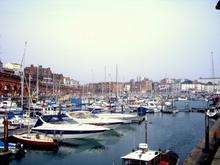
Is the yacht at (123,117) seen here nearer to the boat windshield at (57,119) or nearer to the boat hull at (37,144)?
the boat windshield at (57,119)

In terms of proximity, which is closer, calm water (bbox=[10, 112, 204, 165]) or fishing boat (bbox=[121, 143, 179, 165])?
fishing boat (bbox=[121, 143, 179, 165])

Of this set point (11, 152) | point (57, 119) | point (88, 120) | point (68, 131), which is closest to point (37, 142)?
point (11, 152)

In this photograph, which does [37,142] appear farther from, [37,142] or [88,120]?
[88,120]

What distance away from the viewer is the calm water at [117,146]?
3641 cm

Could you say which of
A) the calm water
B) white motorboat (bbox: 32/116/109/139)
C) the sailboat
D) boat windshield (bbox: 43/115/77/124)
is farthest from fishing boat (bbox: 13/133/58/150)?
boat windshield (bbox: 43/115/77/124)

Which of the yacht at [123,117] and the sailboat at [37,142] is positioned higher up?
the yacht at [123,117]

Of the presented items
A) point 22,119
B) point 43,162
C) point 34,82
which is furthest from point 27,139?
point 34,82

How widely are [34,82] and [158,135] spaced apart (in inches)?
2598

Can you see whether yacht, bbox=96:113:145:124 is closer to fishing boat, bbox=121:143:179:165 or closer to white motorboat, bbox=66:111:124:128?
white motorboat, bbox=66:111:124:128

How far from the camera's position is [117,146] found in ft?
145

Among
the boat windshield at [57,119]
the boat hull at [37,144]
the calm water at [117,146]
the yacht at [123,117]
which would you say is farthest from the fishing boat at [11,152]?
the yacht at [123,117]

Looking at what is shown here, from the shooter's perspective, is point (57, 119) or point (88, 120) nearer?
point (57, 119)

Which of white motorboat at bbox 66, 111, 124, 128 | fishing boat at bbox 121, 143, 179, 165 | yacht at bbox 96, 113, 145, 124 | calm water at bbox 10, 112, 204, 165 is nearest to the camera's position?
fishing boat at bbox 121, 143, 179, 165

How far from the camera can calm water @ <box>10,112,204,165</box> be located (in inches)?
1433
